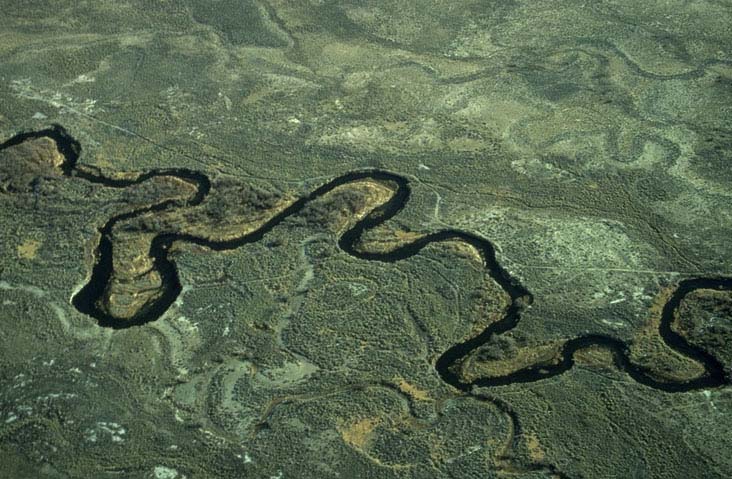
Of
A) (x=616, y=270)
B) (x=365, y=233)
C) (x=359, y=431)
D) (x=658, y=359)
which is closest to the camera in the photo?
(x=359, y=431)

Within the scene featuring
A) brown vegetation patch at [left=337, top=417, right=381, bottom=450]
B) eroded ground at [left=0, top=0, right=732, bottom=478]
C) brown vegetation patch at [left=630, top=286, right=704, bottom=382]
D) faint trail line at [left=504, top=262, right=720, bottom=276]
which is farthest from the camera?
faint trail line at [left=504, top=262, right=720, bottom=276]

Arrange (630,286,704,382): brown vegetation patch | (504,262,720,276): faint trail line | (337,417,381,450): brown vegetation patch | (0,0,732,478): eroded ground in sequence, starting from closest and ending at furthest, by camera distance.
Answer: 1. (337,417,381,450): brown vegetation patch
2. (0,0,732,478): eroded ground
3. (630,286,704,382): brown vegetation patch
4. (504,262,720,276): faint trail line

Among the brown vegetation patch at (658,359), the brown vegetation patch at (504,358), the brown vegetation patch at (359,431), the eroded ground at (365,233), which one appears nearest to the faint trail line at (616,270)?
the eroded ground at (365,233)

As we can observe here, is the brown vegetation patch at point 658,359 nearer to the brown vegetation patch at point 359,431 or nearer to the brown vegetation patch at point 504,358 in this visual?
the brown vegetation patch at point 504,358

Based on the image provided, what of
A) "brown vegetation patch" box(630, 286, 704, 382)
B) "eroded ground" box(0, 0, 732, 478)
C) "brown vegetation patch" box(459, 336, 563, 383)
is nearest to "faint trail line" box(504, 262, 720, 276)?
"eroded ground" box(0, 0, 732, 478)

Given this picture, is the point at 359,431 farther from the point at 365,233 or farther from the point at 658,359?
the point at 658,359

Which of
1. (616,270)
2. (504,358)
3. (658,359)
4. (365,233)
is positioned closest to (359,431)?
(504,358)

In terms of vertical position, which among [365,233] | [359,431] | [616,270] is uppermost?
[616,270]

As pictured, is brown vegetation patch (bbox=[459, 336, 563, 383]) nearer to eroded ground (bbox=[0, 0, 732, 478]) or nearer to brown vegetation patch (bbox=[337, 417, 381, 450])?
eroded ground (bbox=[0, 0, 732, 478])
